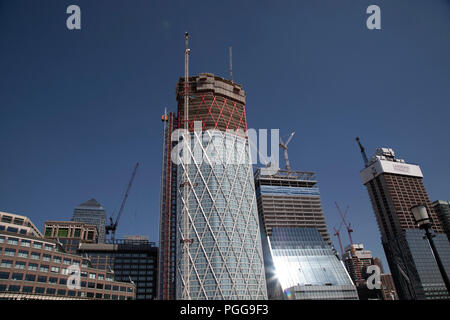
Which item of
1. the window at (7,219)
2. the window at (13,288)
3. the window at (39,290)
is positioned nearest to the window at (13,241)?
the window at (13,288)

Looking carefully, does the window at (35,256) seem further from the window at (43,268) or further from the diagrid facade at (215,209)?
the diagrid facade at (215,209)

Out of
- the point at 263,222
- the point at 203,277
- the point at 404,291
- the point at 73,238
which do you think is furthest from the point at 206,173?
the point at 404,291

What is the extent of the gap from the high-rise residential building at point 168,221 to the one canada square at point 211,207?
446 millimetres

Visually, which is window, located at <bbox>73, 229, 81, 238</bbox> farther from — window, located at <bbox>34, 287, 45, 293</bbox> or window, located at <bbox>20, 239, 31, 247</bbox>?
window, located at <bbox>34, 287, 45, 293</bbox>

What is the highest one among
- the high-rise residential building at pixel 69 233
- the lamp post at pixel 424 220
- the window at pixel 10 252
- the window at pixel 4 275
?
the high-rise residential building at pixel 69 233

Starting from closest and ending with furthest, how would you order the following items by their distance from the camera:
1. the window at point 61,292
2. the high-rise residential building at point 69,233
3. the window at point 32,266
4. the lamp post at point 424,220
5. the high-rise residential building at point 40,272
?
1. the lamp post at point 424,220
2. the high-rise residential building at point 40,272
3. the window at point 32,266
4. the window at point 61,292
5. the high-rise residential building at point 69,233

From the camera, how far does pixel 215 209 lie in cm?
13200

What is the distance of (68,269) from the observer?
85.1 m

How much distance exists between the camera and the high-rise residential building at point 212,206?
402ft

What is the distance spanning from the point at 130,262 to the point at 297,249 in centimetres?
8853

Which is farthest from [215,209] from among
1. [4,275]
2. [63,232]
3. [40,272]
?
[63,232]

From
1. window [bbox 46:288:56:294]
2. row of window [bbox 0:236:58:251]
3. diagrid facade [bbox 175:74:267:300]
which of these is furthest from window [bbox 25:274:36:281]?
diagrid facade [bbox 175:74:267:300]
